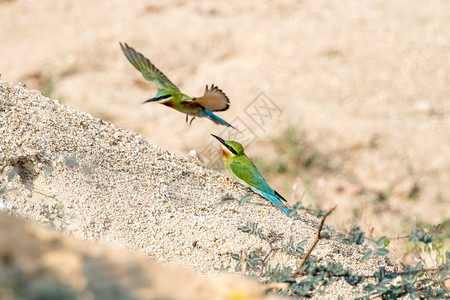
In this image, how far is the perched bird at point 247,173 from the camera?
298 centimetres

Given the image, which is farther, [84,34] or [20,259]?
[84,34]

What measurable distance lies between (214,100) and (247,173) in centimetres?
38

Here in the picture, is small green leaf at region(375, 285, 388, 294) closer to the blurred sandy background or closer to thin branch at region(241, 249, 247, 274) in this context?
thin branch at region(241, 249, 247, 274)

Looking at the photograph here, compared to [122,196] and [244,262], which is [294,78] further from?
[244,262]

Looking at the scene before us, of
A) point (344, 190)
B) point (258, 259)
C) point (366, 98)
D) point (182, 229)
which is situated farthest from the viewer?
point (366, 98)

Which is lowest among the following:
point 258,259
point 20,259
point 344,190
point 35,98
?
point 20,259

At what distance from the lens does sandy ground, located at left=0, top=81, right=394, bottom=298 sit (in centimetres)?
226

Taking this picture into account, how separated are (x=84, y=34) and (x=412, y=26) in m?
3.06

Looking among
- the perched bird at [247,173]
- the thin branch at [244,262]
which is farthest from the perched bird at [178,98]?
the thin branch at [244,262]

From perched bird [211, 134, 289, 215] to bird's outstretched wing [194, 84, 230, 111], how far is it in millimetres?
161

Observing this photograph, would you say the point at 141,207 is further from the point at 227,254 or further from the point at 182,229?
the point at 227,254

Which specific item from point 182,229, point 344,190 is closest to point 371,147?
point 344,190

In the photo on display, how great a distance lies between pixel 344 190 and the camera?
5.01 m

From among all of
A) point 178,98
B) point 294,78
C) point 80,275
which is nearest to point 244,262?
point 178,98
